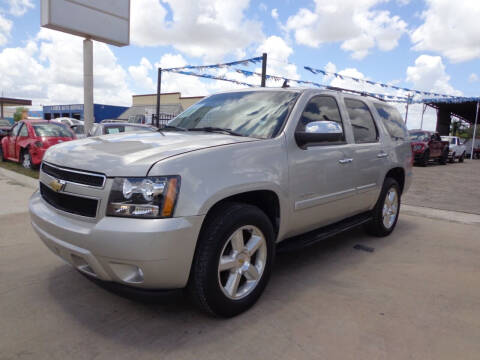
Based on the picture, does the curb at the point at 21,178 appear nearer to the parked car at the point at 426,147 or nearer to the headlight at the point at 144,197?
the headlight at the point at 144,197

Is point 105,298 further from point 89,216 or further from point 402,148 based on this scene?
point 402,148

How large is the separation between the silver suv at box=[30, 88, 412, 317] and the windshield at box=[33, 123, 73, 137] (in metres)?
7.51

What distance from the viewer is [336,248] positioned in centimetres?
450

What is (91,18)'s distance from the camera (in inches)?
637

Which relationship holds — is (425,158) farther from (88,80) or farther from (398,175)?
(88,80)

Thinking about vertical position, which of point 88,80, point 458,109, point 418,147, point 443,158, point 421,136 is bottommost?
point 443,158

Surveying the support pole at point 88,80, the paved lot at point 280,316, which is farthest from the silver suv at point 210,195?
the support pole at point 88,80

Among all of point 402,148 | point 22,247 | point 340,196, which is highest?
point 402,148

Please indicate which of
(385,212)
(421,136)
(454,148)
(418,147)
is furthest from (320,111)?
(454,148)

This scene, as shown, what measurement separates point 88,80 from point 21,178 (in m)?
9.78

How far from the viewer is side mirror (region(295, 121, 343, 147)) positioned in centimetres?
311

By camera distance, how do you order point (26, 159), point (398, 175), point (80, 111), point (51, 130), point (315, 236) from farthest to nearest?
point (80, 111), point (26, 159), point (51, 130), point (398, 175), point (315, 236)

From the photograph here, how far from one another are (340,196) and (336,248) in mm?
983

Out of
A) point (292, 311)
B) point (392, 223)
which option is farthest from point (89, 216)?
point (392, 223)
